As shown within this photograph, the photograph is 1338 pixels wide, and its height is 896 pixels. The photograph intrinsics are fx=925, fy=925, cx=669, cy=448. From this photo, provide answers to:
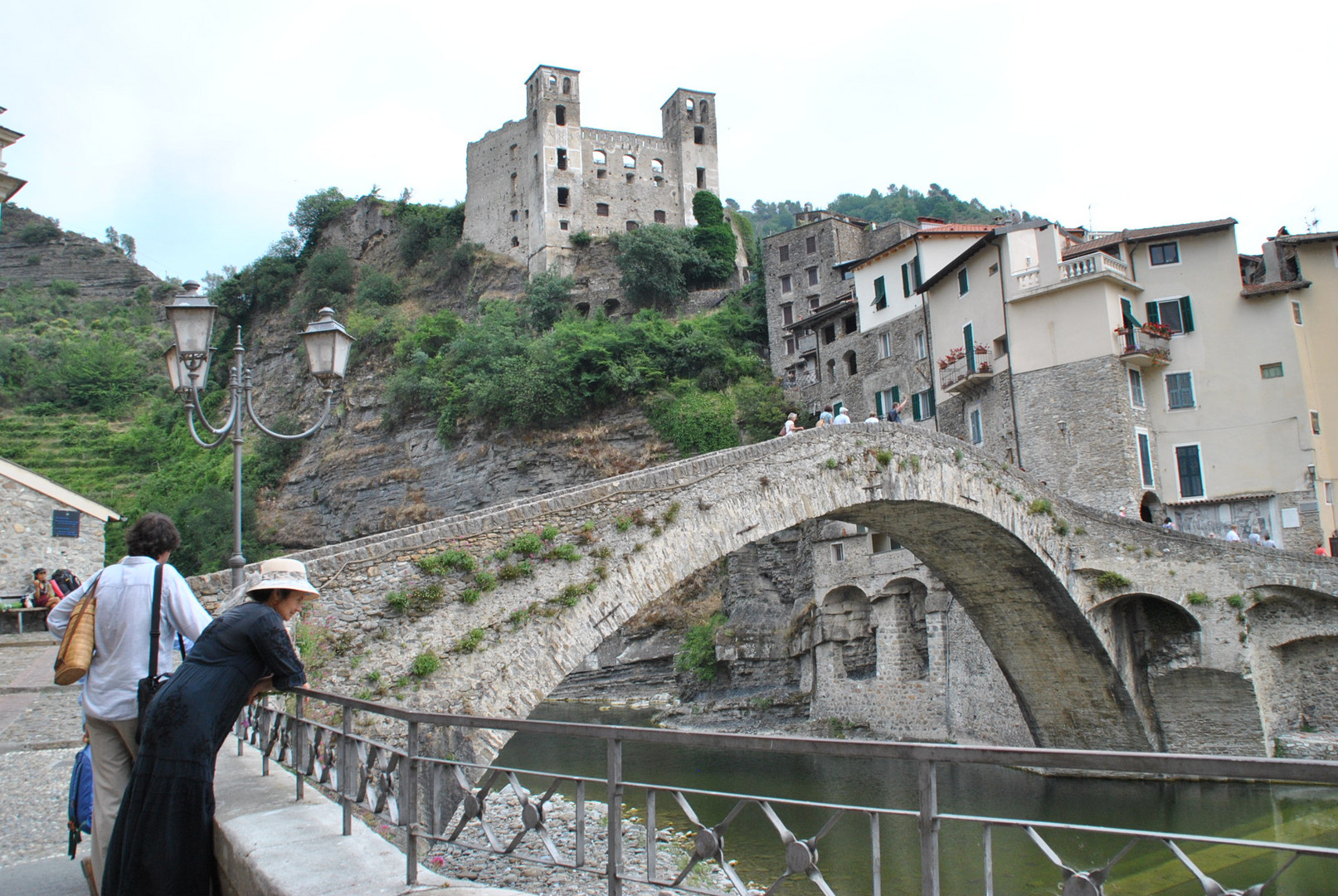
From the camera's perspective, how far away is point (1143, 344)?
74.9ft

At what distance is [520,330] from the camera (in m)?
42.6

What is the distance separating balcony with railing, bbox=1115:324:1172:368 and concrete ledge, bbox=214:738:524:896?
887 inches

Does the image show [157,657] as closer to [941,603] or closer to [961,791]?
[961,791]

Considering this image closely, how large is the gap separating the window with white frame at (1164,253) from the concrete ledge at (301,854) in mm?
24770

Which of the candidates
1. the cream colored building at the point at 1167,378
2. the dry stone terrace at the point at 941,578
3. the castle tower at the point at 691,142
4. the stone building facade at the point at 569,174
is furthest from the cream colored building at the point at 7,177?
the castle tower at the point at 691,142

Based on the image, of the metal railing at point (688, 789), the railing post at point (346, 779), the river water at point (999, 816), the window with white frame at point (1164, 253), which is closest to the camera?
the metal railing at point (688, 789)

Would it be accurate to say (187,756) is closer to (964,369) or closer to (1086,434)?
(1086,434)

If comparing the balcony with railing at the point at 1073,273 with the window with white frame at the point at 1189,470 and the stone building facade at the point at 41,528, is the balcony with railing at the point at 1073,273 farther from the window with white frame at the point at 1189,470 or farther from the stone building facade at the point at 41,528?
the stone building facade at the point at 41,528

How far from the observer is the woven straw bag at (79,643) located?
12.7ft

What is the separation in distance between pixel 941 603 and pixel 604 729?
21.6 metres

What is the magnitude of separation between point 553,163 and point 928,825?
48.4 metres

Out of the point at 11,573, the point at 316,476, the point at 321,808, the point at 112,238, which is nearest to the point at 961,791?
the point at 321,808

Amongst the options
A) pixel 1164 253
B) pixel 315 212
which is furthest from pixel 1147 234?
pixel 315 212

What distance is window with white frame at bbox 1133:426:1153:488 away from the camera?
22688 mm
